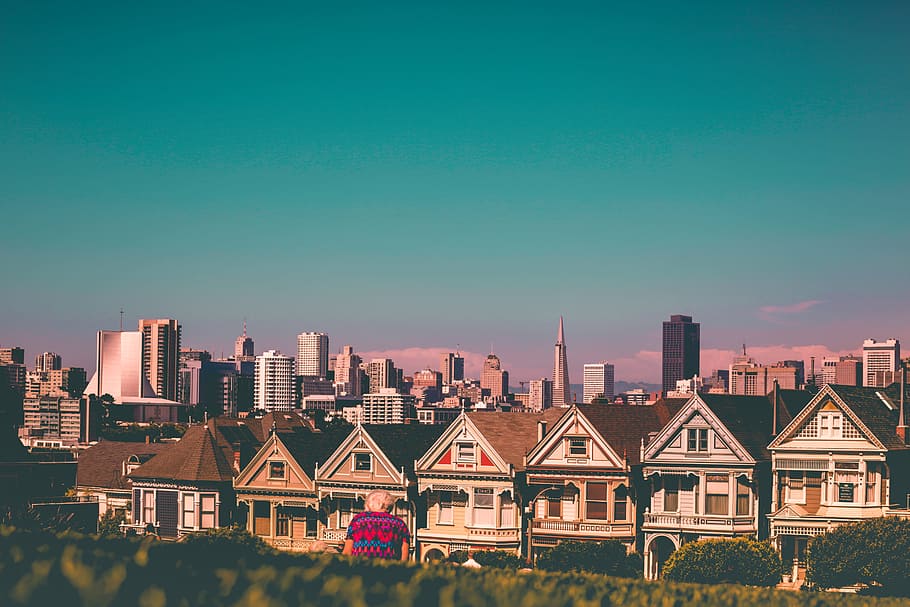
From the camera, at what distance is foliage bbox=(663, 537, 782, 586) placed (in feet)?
166

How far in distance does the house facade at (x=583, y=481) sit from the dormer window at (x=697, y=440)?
2.06 m

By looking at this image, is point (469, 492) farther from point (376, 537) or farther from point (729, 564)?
point (376, 537)

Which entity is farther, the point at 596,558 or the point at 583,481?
the point at 583,481

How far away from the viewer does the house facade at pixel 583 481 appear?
55969mm

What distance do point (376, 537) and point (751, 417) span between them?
3752 centimetres

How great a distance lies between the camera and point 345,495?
196 feet

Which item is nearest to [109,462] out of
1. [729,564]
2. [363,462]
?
[363,462]

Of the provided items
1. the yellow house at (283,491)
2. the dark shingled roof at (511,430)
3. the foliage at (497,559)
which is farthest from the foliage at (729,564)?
the yellow house at (283,491)

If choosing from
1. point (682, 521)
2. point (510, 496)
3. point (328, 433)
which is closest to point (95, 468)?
point (328, 433)

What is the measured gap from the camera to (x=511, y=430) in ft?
201

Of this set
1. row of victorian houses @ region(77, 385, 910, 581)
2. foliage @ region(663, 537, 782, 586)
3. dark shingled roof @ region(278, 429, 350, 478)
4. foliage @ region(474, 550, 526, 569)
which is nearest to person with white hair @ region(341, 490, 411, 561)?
row of victorian houses @ region(77, 385, 910, 581)

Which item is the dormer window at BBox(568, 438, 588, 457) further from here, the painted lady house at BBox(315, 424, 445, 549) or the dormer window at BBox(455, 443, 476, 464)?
the painted lady house at BBox(315, 424, 445, 549)

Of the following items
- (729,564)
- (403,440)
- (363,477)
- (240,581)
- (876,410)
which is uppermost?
(876,410)

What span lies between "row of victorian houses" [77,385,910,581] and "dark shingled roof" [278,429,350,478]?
0.10 meters
